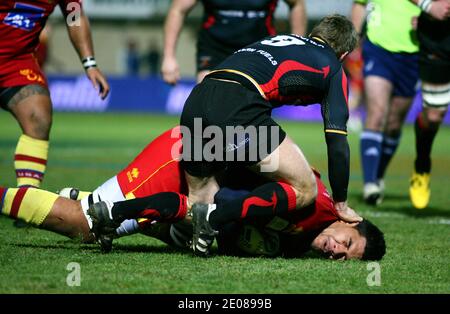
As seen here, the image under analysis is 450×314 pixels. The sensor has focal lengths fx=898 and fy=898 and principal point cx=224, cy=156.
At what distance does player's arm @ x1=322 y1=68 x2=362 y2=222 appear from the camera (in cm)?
516

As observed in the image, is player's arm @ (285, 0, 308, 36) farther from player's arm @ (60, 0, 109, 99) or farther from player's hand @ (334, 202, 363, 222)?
player's hand @ (334, 202, 363, 222)

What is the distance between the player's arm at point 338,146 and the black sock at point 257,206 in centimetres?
27

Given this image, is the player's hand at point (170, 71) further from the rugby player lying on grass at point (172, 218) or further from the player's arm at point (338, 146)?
the player's arm at point (338, 146)

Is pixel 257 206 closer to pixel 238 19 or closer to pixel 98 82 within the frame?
pixel 98 82

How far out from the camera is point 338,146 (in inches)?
203

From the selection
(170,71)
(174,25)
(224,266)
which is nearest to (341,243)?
(224,266)

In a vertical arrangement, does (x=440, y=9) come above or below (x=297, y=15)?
above

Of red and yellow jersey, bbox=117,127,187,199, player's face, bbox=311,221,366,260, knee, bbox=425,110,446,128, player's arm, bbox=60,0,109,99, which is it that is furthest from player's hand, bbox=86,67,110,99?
knee, bbox=425,110,446,128

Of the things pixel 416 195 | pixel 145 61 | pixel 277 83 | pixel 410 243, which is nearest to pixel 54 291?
pixel 277 83

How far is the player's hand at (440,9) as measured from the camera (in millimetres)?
7320

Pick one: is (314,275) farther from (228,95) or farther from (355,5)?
(355,5)

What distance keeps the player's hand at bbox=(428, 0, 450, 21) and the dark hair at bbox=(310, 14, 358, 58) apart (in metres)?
1.97

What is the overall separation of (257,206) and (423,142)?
3454 millimetres

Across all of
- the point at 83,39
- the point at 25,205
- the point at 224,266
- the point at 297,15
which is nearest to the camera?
the point at 224,266
